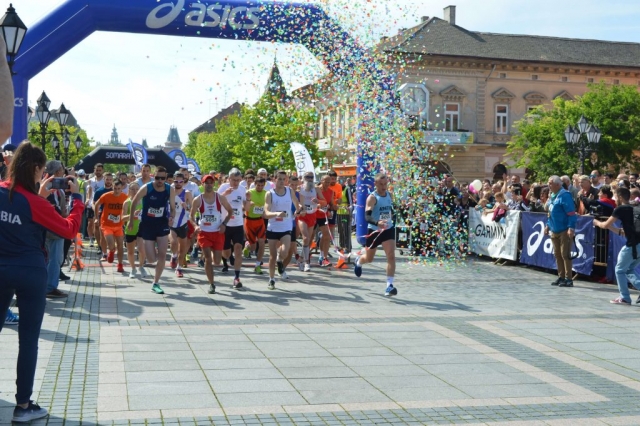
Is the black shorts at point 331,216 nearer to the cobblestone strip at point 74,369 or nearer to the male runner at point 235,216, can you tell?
the male runner at point 235,216

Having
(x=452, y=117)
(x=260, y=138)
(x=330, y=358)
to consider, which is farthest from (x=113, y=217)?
(x=452, y=117)

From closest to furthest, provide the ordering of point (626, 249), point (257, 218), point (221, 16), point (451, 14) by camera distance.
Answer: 1. point (626, 249)
2. point (257, 218)
3. point (221, 16)
4. point (451, 14)

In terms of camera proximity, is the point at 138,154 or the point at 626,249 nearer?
the point at 626,249

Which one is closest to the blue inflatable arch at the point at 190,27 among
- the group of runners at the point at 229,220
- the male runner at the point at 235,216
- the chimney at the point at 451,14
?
the group of runners at the point at 229,220

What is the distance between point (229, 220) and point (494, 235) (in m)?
7.49

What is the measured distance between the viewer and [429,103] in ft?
169

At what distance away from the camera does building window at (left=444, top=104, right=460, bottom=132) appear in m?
52.6

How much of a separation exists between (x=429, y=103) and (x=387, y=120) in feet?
119

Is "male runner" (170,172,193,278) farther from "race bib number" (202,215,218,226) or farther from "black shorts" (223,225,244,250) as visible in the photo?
"race bib number" (202,215,218,226)

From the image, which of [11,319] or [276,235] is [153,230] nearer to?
[276,235]

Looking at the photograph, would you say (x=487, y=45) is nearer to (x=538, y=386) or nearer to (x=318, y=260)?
(x=318, y=260)

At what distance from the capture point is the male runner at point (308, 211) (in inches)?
602

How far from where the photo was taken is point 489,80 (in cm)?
5353

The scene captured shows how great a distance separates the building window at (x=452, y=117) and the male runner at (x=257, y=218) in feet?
128
